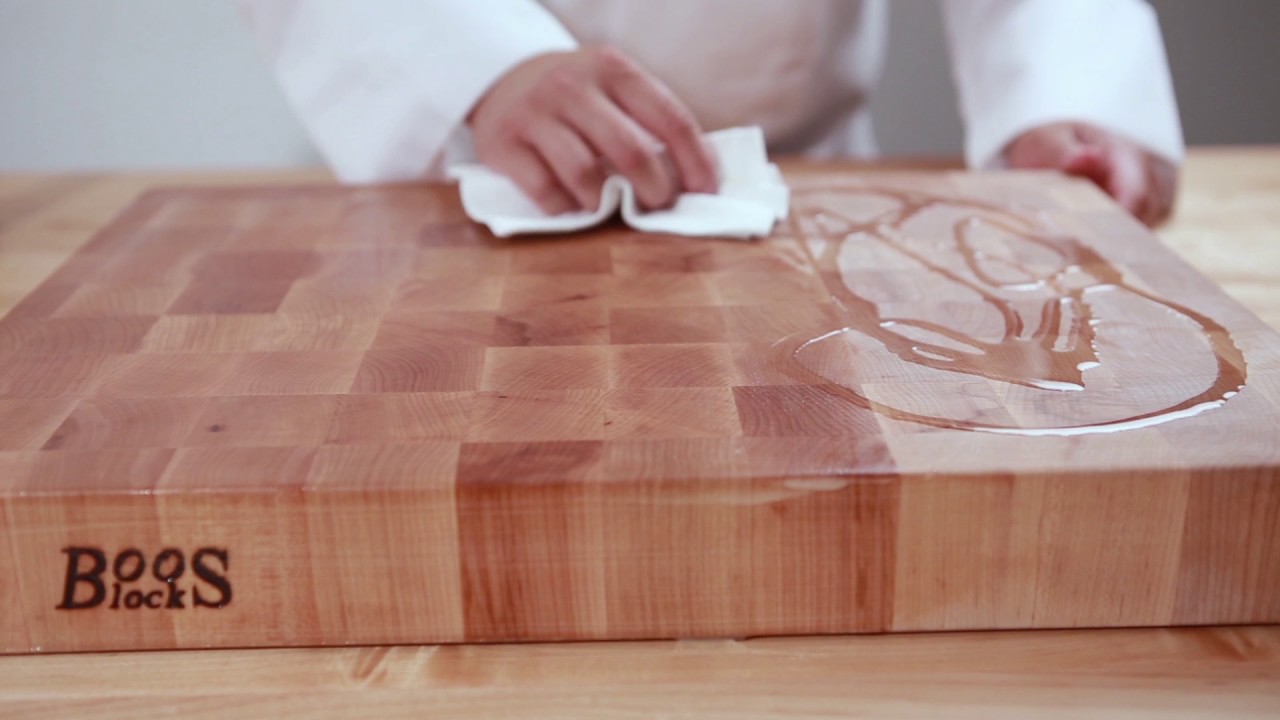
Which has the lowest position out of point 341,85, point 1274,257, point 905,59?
point 905,59

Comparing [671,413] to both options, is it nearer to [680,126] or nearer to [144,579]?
[144,579]

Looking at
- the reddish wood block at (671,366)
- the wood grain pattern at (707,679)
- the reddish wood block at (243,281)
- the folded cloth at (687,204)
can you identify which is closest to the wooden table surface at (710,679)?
the wood grain pattern at (707,679)

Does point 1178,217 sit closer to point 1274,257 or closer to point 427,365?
point 1274,257

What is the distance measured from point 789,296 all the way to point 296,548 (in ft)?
0.94

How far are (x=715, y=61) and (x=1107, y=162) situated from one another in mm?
339

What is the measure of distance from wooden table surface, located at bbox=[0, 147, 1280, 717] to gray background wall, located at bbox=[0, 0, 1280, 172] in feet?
5.46

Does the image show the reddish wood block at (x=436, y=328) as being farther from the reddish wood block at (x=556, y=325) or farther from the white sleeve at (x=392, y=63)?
the white sleeve at (x=392, y=63)

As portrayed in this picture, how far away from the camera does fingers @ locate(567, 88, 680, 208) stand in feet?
2.37

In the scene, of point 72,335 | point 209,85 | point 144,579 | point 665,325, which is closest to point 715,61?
point 665,325

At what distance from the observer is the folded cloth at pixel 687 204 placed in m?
0.69

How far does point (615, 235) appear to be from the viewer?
71 centimetres

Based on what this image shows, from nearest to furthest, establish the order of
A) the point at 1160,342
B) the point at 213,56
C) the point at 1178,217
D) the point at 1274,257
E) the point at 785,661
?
1. the point at 785,661
2. the point at 1160,342
3. the point at 1274,257
4. the point at 1178,217
5. the point at 213,56

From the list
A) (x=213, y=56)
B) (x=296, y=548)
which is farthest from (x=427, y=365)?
(x=213, y=56)

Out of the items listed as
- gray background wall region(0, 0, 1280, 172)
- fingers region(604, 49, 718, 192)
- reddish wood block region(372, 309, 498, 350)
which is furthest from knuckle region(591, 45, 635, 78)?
gray background wall region(0, 0, 1280, 172)
